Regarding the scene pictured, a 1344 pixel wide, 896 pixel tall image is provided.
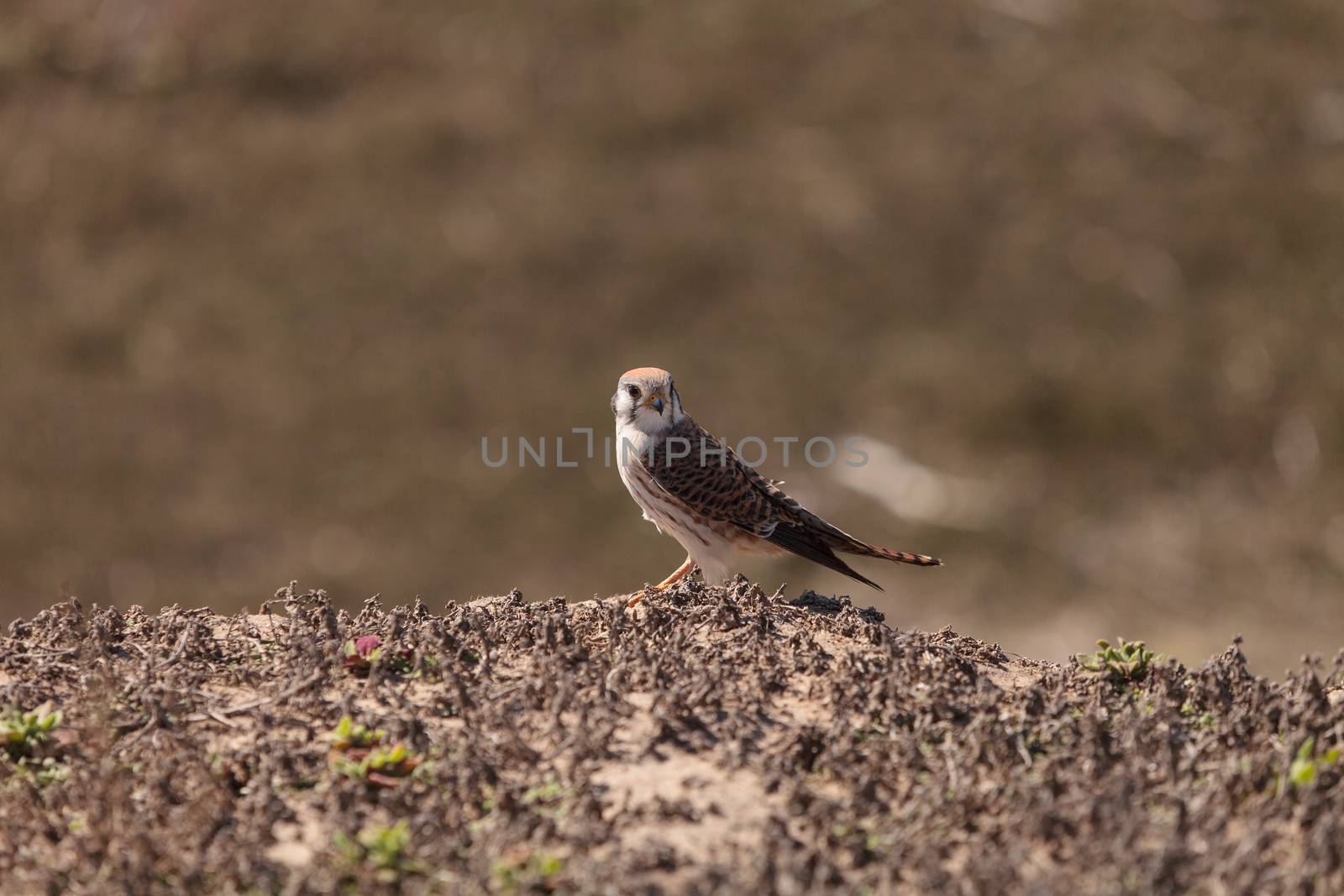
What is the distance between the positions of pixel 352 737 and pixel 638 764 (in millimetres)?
862

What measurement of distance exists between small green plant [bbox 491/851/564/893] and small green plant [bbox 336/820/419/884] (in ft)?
0.73

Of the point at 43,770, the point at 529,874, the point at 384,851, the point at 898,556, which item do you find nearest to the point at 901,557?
the point at 898,556

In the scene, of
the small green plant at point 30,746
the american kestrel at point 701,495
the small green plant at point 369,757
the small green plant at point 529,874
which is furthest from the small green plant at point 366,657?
the american kestrel at point 701,495

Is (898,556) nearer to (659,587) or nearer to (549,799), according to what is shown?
(659,587)

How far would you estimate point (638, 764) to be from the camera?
3.88 metres

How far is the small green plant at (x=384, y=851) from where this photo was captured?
11.1 feet

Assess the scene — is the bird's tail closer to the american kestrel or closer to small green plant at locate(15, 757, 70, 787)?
the american kestrel

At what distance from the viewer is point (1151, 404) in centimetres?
1641

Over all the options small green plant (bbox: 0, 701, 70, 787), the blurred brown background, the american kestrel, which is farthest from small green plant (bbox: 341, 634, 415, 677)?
the blurred brown background

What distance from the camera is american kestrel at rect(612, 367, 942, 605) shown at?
662 cm

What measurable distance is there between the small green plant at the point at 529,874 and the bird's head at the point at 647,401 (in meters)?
3.61

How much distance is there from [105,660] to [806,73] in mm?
16198

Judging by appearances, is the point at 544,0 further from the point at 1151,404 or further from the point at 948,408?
the point at 1151,404

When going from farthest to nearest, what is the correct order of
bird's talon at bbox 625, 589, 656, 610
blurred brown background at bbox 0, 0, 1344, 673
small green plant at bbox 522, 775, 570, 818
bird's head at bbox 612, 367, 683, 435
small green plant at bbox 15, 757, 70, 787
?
blurred brown background at bbox 0, 0, 1344, 673 < bird's head at bbox 612, 367, 683, 435 < bird's talon at bbox 625, 589, 656, 610 < small green plant at bbox 15, 757, 70, 787 < small green plant at bbox 522, 775, 570, 818
